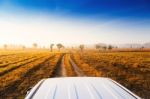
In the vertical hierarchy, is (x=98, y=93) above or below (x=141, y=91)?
above

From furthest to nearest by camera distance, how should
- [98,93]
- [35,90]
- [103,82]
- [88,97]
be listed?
1. [103,82]
2. [35,90]
3. [98,93]
4. [88,97]

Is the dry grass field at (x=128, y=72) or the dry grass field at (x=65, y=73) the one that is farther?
the dry grass field at (x=128, y=72)

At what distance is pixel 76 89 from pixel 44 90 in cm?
47

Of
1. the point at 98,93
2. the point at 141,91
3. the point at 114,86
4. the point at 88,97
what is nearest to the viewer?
the point at 88,97

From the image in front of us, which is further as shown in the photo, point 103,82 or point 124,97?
point 103,82

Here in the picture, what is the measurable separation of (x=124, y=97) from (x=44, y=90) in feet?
3.84

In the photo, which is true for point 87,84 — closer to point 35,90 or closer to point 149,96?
point 35,90

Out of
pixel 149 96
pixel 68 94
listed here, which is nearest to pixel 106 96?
pixel 68 94

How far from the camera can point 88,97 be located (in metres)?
3.17

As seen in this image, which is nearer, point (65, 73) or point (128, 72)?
point (65, 73)

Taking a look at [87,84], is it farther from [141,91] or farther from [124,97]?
[141,91]

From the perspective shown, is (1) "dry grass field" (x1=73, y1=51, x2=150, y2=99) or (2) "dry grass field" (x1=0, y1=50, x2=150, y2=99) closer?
(2) "dry grass field" (x1=0, y1=50, x2=150, y2=99)

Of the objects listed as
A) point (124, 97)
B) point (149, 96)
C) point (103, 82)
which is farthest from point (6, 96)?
point (124, 97)

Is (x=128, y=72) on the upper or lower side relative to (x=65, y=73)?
lower
